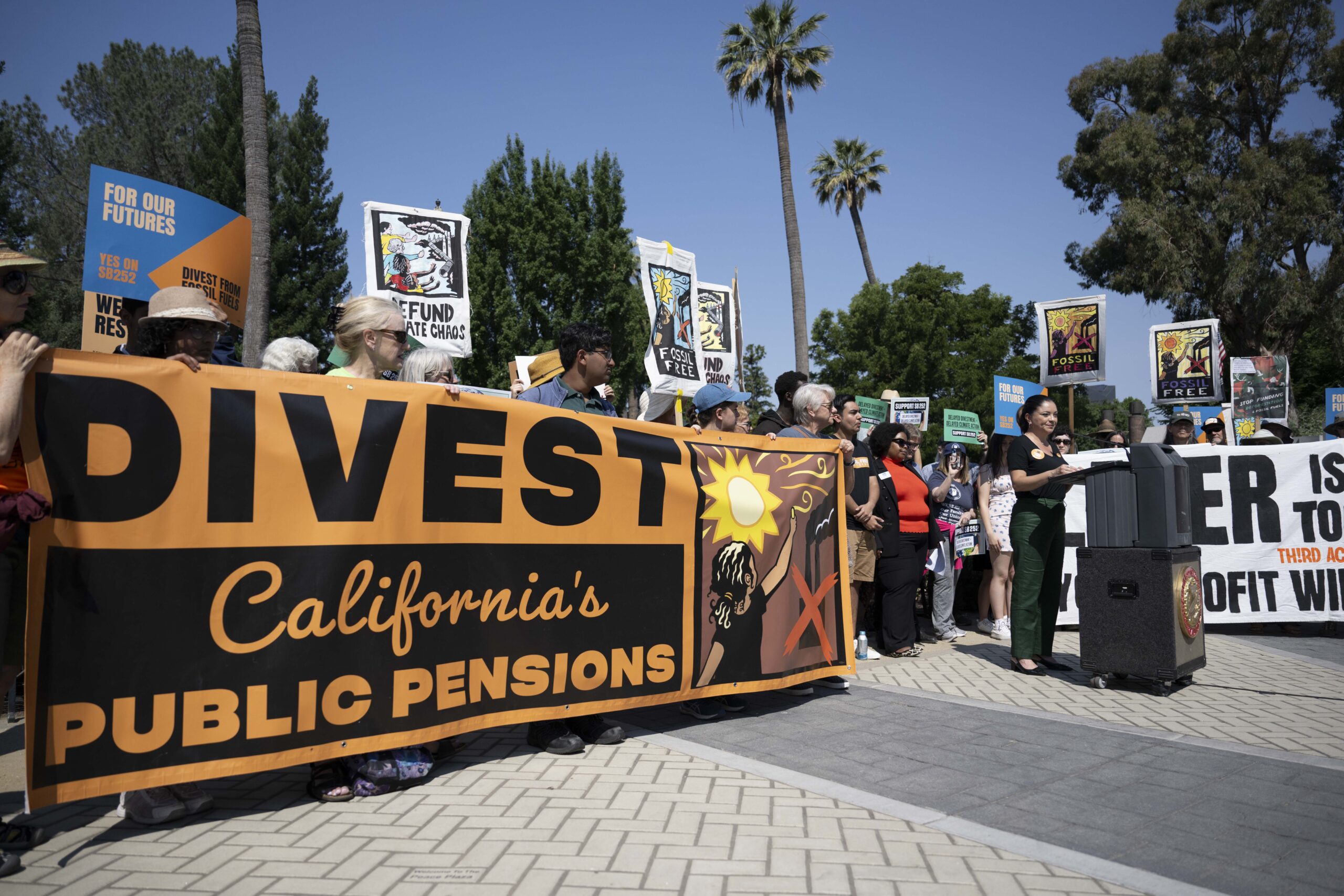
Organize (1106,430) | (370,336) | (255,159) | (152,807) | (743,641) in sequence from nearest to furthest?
(152,807) → (370,336) → (743,641) → (255,159) → (1106,430)

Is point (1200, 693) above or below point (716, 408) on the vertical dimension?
below

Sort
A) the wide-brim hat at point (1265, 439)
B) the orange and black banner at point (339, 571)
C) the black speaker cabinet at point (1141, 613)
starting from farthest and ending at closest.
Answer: the wide-brim hat at point (1265, 439), the black speaker cabinet at point (1141, 613), the orange and black banner at point (339, 571)

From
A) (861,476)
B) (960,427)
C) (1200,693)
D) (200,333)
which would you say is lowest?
(1200,693)

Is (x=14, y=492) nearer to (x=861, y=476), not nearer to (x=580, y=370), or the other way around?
(x=580, y=370)

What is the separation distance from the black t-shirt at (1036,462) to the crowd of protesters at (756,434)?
0.04 feet

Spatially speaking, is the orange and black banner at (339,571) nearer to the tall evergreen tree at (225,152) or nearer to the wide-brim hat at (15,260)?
the wide-brim hat at (15,260)

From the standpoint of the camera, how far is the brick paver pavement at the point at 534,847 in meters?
2.70

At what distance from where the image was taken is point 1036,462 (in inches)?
229

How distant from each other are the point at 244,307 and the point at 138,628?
4006 mm

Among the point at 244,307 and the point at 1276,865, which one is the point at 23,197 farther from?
the point at 1276,865

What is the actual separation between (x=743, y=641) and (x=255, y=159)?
872cm

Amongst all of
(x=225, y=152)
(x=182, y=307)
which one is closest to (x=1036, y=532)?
(x=182, y=307)

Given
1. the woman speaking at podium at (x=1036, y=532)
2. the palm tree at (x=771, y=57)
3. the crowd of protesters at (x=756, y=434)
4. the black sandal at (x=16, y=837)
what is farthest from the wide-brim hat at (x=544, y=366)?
the palm tree at (x=771, y=57)

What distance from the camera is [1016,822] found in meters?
3.26
